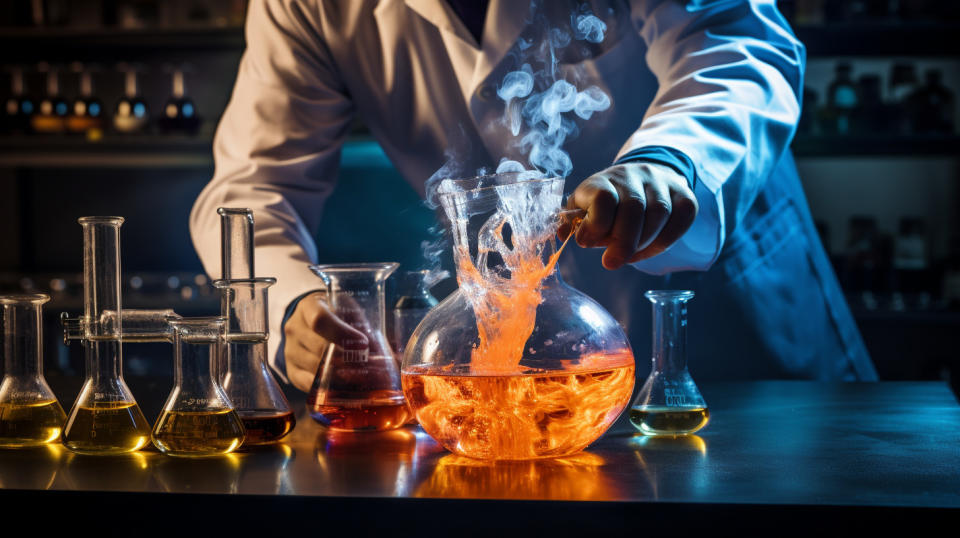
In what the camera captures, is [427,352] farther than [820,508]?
Yes

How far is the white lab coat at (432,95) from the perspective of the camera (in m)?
1.29

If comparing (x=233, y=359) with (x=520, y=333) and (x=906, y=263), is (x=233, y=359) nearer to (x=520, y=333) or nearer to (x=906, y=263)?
(x=520, y=333)

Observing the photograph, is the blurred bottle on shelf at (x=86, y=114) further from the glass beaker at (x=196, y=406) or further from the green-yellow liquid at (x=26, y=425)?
the glass beaker at (x=196, y=406)

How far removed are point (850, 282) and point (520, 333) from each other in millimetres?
2266

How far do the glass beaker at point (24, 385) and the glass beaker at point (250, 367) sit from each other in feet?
0.62

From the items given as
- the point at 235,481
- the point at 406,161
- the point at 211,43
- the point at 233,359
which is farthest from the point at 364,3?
the point at 211,43

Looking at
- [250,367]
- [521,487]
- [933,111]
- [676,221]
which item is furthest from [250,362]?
[933,111]

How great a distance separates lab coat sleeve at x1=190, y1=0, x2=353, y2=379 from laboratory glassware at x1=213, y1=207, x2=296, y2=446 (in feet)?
2.01

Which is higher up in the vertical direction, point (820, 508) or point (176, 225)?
point (176, 225)

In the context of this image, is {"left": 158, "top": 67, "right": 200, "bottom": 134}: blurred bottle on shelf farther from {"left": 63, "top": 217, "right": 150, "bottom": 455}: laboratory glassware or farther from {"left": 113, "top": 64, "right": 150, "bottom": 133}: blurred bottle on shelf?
{"left": 63, "top": 217, "right": 150, "bottom": 455}: laboratory glassware

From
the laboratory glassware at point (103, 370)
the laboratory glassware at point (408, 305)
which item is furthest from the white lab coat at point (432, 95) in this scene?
the laboratory glassware at point (103, 370)

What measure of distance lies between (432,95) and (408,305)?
2.42 feet

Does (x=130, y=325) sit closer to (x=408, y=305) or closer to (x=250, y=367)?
(x=250, y=367)

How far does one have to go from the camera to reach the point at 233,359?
34.8 inches
